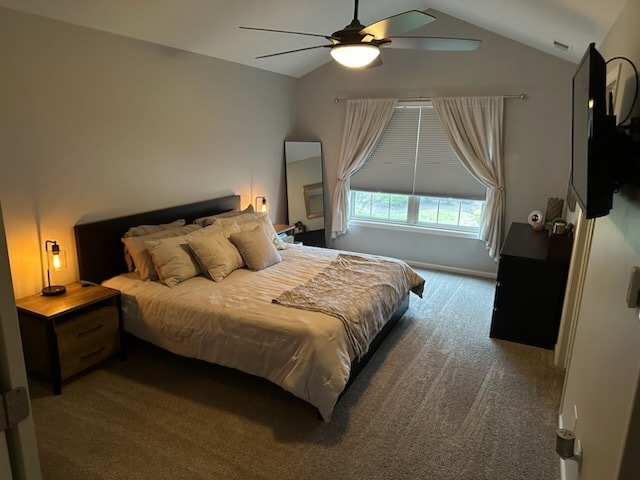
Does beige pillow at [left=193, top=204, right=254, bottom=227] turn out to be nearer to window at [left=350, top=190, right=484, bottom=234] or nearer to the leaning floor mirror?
the leaning floor mirror

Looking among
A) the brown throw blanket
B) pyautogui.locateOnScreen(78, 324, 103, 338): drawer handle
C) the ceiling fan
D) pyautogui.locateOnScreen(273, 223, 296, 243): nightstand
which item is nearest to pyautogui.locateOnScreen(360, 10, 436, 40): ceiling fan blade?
the ceiling fan

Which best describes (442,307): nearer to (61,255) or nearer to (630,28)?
(630,28)

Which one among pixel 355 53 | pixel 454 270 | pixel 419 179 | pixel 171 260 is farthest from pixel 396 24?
pixel 454 270

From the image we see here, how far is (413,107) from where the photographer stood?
5.12 m

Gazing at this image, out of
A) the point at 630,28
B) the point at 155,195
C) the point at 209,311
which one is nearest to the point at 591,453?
the point at 630,28

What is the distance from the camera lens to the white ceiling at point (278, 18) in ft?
9.09

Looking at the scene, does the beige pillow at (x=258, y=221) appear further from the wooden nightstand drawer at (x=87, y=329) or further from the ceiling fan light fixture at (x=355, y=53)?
the ceiling fan light fixture at (x=355, y=53)

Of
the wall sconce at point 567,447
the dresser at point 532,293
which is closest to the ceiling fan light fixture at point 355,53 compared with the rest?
the dresser at point 532,293

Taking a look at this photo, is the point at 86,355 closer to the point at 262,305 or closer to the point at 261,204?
the point at 262,305

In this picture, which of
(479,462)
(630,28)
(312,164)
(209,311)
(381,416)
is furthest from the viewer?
(312,164)

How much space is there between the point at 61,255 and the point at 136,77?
5.20 ft

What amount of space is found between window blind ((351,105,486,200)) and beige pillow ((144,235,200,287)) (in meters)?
3.01

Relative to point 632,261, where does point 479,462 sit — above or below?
below

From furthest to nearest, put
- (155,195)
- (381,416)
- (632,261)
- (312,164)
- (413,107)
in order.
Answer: (312,164), (413,107), (155,195), (381,416), (632,261)
